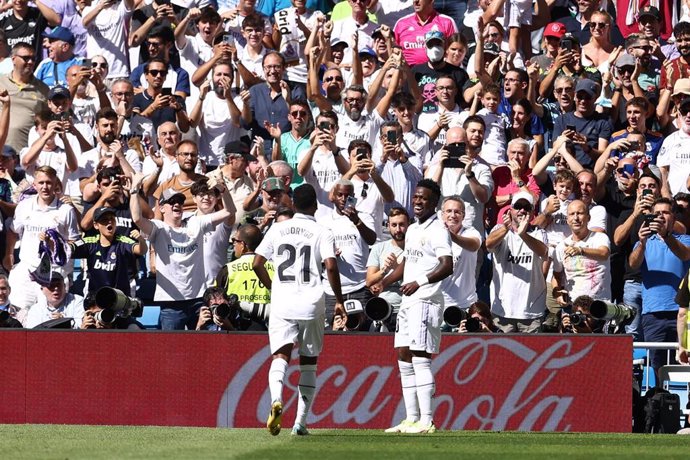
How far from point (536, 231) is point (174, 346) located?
14.1 ft

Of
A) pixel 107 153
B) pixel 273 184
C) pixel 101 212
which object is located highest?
pixel 107 153

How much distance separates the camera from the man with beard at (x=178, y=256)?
16.0 m

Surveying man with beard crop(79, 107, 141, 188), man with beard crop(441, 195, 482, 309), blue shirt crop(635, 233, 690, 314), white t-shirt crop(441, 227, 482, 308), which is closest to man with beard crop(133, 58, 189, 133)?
man with beard crop(79, 107, 141, 188)

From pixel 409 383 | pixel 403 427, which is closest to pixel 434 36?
pixel 409 383

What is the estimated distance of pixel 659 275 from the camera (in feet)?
51.7

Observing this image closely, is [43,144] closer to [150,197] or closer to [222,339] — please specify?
[150,197]

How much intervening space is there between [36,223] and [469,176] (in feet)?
17.1

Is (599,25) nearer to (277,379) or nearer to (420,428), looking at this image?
(420,428)

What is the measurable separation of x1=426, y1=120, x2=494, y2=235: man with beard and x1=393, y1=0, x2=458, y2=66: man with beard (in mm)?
2697

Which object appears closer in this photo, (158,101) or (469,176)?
(469,176)

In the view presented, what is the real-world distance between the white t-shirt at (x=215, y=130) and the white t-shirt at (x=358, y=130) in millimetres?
1470

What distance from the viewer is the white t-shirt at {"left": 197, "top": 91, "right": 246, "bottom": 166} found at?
18.5m

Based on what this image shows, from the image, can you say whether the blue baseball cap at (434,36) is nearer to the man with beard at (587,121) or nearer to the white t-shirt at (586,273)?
the man with beard at (587,121)

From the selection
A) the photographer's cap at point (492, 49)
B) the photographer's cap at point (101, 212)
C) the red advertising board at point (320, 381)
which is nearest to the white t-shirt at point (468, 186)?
the red advertising board at point (320, 381)
